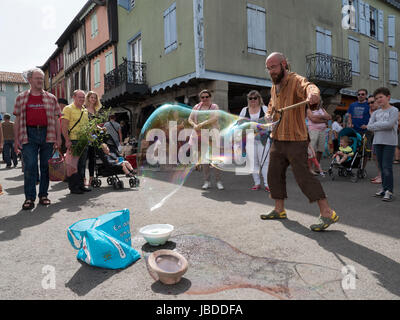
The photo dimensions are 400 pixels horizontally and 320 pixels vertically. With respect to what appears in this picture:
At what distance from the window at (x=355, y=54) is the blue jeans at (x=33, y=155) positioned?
1685 centimetres

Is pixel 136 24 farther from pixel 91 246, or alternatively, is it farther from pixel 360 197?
pixel 91 246

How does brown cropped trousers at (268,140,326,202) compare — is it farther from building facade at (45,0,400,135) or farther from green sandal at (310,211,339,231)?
building facade at (45,0,400,135)

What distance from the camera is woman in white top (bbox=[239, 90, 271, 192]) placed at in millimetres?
5355

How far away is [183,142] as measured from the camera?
423 cm

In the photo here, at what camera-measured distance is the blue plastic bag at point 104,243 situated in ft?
8.46

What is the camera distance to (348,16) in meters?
16.3

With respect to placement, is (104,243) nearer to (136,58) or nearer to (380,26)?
(136,58)

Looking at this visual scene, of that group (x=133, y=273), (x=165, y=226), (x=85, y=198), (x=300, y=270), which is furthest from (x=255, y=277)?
(x=85, y=198)

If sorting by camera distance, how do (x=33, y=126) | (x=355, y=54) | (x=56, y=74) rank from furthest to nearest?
(x=56, y=74) < (x=355, y=54) < (x=33, y=126)

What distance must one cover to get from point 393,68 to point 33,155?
878 inches

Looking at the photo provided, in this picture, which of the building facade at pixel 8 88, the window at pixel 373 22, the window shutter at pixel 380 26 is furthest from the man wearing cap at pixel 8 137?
the building facade at pixel 8 88

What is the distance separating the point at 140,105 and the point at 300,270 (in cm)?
1462

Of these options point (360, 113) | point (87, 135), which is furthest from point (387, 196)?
point (87, 135)

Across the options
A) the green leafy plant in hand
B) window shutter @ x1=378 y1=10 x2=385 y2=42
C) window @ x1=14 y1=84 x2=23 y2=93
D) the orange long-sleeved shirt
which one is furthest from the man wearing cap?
window @ x1=14 y1=84 x2=23 y2=93
